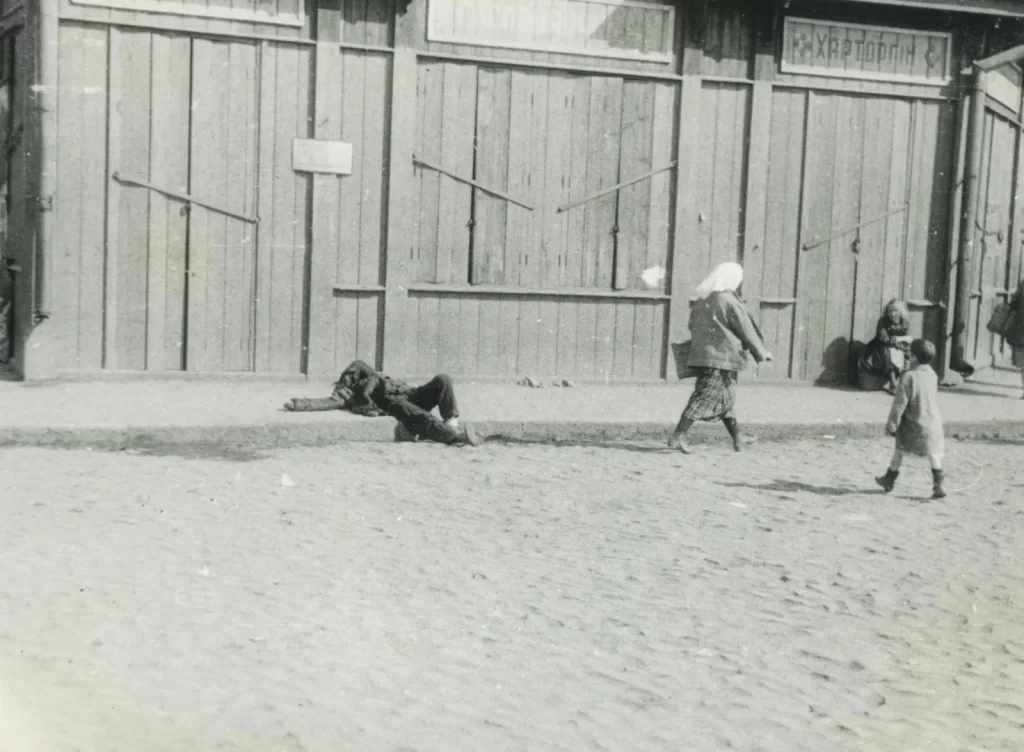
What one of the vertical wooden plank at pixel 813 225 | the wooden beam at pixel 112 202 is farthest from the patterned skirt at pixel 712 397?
the wooden beam at pixel 112 202

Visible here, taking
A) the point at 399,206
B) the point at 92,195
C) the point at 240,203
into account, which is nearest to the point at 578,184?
the point at 399,206

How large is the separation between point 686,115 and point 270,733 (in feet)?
32.9

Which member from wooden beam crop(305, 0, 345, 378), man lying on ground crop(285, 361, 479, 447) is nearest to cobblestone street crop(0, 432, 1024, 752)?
man lying on ground crop(285, 361, 479, 447)

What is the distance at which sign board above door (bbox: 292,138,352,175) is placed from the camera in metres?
12.1

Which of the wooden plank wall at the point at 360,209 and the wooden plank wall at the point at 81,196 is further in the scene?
the wooden plank wall at the point at 360,209

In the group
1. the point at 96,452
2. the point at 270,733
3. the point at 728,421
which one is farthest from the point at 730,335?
the point at 270,733

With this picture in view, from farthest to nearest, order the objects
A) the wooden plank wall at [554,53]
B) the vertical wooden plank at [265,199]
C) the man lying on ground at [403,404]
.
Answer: the wooden plank wall at [554,53] → the vertical wooden plank at [265,199] → the man lying on ground at [403,404]

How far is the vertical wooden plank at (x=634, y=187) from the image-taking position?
13.0 metres

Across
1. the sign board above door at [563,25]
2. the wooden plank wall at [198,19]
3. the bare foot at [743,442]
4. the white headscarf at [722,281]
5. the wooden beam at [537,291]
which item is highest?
the sign board above door at [563,25]

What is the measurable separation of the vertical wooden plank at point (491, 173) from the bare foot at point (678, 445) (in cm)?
318

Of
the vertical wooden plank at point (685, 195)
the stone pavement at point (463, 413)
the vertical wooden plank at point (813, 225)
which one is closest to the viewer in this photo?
the stone pavement at point (463, 413)

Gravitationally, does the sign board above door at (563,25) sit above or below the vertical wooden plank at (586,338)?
above

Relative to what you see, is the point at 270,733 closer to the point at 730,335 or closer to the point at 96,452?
the point at 96,452

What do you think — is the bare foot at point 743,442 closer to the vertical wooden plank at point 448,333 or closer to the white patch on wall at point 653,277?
the white patch on wall at point 653,277
